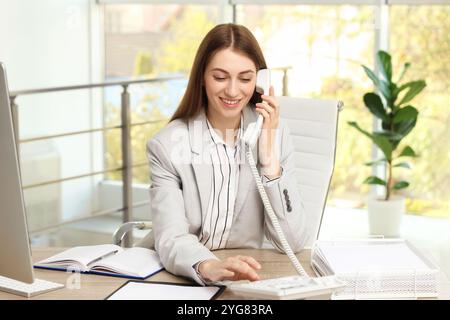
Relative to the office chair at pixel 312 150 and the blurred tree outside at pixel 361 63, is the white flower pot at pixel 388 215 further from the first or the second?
the office chair at pixel 312 150

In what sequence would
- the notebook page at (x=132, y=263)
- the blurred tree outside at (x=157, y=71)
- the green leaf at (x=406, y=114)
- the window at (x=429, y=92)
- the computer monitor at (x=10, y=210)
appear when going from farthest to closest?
the blurred tree outside at (x=157, y=71)
the window at (x=429, y=92)
the green leaf at (x=406, y=114)
the notebook page at (x=132, y=263)
the computer monitor at (x=10, y=210)

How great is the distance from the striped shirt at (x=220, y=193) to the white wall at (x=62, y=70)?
3532 mm

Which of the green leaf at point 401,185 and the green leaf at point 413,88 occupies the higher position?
the green leaf at point 413,88

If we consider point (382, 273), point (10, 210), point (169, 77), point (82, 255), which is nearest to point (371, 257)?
point (382, 273)

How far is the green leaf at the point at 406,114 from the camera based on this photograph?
471cm

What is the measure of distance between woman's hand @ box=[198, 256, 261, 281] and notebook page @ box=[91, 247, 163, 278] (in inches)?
7.0

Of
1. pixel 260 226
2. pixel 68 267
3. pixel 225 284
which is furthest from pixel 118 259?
pixel 260 226

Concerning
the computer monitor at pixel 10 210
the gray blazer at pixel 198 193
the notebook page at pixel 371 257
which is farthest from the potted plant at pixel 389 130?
the computer monitor at pixel 10 210

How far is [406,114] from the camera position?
4730mm

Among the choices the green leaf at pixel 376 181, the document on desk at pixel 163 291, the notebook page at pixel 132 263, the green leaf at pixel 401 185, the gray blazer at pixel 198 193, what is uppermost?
the gray blazer at pixel 198 193

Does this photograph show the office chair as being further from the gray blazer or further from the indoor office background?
Answer: the indoor office background
